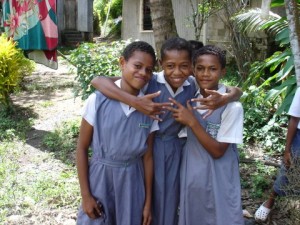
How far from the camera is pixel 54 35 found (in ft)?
17.4

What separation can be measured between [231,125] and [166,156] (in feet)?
1.33

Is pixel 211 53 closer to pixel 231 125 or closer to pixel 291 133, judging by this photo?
pixel 231 125

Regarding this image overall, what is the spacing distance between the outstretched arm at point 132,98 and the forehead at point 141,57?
7.1 inches

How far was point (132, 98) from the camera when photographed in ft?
6.19

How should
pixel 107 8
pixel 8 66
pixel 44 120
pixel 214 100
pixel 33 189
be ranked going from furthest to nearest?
pixel 107 8, pixel 44 120, pixel 8 66, pixel 33 189, pixel 214 100

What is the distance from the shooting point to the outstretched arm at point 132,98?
6.02 ft

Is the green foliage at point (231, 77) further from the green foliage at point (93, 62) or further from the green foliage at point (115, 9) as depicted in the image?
the green foliage at point (115, 9)

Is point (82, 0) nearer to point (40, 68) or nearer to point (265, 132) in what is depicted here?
point (40, 68)

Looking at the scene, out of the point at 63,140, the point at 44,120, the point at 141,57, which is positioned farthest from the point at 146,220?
the point at 44,120

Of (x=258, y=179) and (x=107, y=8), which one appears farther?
(x=107, y=8)

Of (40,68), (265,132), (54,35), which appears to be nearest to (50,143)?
(54,35)

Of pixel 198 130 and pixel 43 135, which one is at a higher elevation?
pixel 198 130

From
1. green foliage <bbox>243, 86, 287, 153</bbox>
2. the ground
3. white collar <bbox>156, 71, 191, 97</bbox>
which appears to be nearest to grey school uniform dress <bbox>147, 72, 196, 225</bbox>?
white collar <bbox>156, 71, 191, 97</bbox>

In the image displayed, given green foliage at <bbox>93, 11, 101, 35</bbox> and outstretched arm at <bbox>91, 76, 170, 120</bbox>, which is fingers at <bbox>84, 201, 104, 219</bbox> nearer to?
outstretched arm at <bbox>91, 76, 170, 120</bbox>
